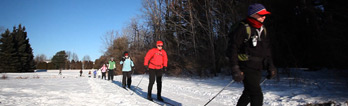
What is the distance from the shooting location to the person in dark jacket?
254 cm

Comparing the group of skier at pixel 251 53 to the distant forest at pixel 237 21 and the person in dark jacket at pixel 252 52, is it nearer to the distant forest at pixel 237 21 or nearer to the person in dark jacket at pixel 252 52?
the person in dark jacket at pixel 252 52

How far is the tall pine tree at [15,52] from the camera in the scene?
145 ft

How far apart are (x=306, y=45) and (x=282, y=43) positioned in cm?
121

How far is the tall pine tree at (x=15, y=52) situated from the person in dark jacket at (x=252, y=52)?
54241 millimetres

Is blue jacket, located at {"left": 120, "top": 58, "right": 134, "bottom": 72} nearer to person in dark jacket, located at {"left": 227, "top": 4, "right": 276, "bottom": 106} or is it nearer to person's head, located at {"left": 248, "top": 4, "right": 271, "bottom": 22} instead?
person in dark jacket, located at {"left": 227, "top": 4, "right": 276, "bottom": 106}

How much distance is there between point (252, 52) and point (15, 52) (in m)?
55.9

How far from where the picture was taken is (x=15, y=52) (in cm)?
4597

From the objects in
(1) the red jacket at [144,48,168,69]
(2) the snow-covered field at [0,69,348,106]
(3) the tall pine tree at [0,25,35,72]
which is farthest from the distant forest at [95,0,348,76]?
(3) the tall pine tree at [0,25,35,72]

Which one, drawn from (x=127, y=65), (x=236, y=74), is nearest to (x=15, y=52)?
(x=127, y=65)

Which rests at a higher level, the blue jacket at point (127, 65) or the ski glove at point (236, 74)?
the blue jacket at point (127, 65)

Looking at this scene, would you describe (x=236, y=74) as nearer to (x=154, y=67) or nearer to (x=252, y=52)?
(x=252, y=52)

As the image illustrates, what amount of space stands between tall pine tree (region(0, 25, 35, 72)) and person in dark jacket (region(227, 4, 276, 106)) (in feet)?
178

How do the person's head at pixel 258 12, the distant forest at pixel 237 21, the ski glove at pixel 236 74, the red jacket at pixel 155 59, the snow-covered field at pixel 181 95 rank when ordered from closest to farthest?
the ski glove at pixel 236 74 → the person's head at pixel 258 12 → the snow-covered field at pixel 181 95 → the red jacket at pixel 155 59 → the distant forest at pixel 237 21

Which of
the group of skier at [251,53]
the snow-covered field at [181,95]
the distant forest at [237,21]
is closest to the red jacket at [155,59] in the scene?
the snow-covered field at [181,95]
